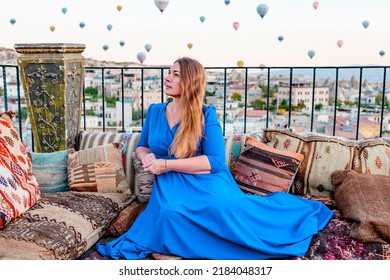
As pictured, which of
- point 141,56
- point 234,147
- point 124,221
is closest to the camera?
point 124,221

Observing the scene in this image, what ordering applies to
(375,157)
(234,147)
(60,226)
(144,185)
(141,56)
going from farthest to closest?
(141,56) < (234,147) < (375,157) < (144,185) < (60,226)

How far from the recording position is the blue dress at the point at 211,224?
91.8 inches

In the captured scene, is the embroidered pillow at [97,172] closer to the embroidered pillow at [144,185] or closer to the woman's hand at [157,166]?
the embroidered pillow at [144,185]

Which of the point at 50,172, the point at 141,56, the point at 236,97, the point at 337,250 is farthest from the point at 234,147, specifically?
the point at 141,56

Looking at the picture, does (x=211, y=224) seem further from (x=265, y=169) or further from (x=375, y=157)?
(x=375, y=157)

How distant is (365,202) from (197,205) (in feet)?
3.12

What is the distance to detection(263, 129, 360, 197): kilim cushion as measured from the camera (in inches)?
121

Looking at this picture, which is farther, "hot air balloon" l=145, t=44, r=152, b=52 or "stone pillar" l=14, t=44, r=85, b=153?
"hot air balloon" l=145, t=44, r=152, b=52

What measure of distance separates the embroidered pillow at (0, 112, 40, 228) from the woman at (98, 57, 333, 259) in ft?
1.55

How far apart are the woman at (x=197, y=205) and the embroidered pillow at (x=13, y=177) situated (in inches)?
18.6

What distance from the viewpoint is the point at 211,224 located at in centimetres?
234

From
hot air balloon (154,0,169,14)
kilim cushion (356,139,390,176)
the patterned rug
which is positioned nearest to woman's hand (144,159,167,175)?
the patterned rug

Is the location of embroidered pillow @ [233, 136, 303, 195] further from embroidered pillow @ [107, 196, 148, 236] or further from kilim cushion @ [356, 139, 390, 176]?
embroidered pillow @ [107, 196, 148, 236]
